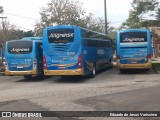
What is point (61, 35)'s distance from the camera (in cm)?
2017

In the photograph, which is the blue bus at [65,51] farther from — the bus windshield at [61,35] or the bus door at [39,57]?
the bus door at [39,57]

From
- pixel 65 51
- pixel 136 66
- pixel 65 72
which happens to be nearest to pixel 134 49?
pixel 136 66

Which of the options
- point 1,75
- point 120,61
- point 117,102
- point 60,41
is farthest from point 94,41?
point 117,102

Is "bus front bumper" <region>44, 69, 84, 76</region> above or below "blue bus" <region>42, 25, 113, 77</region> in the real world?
below

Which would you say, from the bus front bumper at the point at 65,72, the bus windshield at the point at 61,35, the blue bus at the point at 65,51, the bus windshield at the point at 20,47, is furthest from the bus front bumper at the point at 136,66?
the bus windshield at the point at 20,47

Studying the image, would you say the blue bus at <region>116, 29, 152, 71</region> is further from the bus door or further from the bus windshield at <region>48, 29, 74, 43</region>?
the bus windshield at <region>48, 29, 74, 43</region>

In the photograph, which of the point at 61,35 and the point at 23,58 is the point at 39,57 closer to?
the point at 23,58

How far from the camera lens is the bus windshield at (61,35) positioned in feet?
65.8

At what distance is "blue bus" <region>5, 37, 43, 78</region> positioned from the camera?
21.6 metres

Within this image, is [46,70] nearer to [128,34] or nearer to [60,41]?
[60,41]

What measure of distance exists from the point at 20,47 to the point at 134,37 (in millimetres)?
8010

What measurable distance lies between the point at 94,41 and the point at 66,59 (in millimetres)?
4729

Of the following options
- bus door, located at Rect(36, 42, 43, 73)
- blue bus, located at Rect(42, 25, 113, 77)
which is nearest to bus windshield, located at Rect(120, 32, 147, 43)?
blue bus, located at Rect(42, 25, 113, 77)

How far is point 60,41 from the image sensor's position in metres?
20.2
